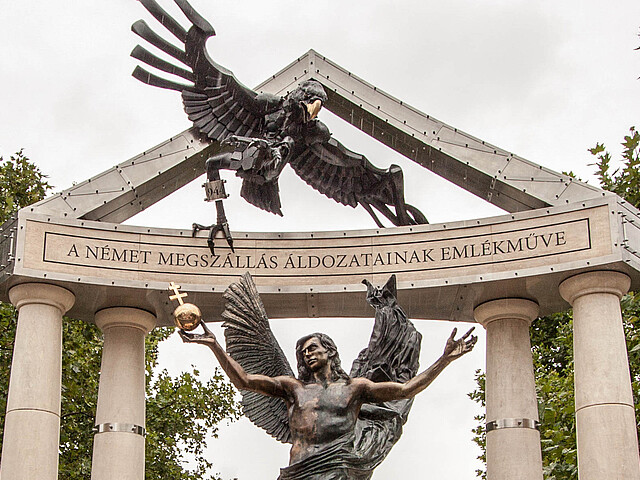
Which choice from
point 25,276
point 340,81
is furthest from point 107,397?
point 340,81

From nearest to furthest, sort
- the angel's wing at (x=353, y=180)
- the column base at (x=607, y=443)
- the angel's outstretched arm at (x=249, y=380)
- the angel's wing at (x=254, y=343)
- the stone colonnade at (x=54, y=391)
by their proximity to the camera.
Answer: the angel's outstretched arm at (x=249, y=380)
the angel's wing at (x=254, y=343)
the column base at (x=607, y=443)
the stone colonnade at (x=54, y=391)
the angel's wing at (x=353, y=180)

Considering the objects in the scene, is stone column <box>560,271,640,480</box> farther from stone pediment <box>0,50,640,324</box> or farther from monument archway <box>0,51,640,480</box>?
stone pediment <box>0,50,640,324</box>

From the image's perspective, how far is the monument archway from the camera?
21.8 meters

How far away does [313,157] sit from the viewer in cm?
2430

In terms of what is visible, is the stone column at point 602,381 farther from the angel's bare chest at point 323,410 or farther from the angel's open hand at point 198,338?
the angel's open hand at point 198,338

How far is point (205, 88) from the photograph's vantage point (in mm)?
24078

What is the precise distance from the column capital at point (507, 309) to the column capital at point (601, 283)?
148cm

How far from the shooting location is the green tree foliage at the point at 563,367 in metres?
28.4

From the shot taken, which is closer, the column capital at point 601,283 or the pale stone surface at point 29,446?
the pale stone surface at point 29,446

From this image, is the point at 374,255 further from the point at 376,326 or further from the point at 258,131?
the point at 376,326

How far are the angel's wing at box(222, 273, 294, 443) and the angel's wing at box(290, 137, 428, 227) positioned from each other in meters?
8.63

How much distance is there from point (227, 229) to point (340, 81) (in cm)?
339

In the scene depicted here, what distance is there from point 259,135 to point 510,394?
20.3 ft

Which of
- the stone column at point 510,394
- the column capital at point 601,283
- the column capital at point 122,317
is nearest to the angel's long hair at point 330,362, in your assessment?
the column capital at point 601,283
